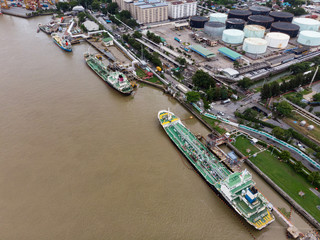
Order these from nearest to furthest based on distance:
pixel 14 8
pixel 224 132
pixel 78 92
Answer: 1. pixel 224 132
2. pixel 78 92
3. pixel 14 8

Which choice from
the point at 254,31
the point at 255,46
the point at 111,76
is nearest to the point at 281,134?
the point at 111,76

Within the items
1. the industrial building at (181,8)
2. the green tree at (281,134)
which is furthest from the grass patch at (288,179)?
the industrial building at (181,8)

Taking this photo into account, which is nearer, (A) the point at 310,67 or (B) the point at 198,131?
(B) the point at 198,131

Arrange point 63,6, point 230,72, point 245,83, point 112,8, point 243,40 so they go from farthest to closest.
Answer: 1. point 63,6
2. point 112,8
3. point 243,40
4. point 230,72
5. point 245,83

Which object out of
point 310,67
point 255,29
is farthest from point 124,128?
point 255,29

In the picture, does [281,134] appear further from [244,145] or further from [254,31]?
[254,31]

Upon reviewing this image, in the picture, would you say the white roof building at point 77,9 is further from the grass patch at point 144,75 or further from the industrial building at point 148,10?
the grass patch at point 144,75

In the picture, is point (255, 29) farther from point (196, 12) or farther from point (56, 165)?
point (56, 165)
